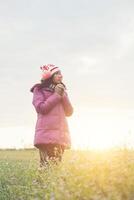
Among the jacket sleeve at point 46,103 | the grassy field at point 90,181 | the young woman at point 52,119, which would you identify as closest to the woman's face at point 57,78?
the young woman at point 52,119

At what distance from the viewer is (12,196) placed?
12.6m

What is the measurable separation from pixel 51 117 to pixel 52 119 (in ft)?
0.14

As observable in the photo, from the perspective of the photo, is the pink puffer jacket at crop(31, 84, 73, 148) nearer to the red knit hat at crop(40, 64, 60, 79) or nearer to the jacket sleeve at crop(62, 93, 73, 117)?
the jacket sleeve at crop(62, 93, 73, 117)

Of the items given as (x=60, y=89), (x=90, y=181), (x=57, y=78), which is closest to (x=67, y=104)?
(x=60, y=89)

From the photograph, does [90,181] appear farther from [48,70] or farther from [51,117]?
[48,70]

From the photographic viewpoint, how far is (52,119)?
14.3m

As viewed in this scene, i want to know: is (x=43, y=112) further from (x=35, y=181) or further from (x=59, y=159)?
(x=35, y=181)

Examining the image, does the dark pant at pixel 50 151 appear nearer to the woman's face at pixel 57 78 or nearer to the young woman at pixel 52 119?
the young woman at pixel 52 119

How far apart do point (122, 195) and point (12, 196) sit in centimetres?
427

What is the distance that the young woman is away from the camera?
559 inches

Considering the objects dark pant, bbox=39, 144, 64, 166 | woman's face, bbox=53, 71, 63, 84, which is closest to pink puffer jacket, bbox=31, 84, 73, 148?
dark pant, bbox=39, 144, 64, 166

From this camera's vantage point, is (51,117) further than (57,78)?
No

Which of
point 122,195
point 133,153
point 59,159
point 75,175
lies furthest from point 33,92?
point 122,195

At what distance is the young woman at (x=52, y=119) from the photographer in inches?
559
